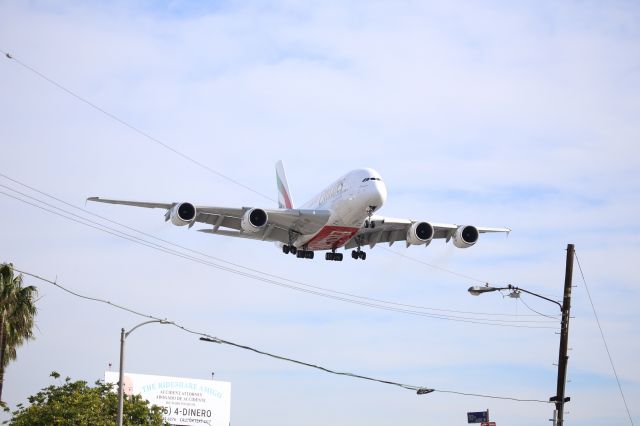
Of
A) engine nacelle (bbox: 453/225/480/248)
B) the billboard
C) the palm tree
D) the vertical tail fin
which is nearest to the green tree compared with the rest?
the palm tree

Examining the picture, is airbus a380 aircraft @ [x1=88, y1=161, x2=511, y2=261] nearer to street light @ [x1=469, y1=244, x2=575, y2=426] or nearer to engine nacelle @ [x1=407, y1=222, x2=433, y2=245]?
engine nacelle @ [x1=407, y1=222, x2=433, y2=245]

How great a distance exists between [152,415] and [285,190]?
92.0ft

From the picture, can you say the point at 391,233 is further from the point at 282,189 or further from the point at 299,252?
the point at 282,189

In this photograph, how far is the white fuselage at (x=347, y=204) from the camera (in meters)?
54.0

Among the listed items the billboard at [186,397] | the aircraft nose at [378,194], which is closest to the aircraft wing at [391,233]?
the aircraft nose at [378,194]

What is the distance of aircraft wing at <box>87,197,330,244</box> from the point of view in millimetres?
54812

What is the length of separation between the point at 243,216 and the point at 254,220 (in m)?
1.31

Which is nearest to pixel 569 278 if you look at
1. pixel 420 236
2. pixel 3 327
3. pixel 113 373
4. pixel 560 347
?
pixel 560 347

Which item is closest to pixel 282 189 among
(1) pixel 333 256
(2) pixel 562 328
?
(1) pixel 333 256

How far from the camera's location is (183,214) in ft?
177

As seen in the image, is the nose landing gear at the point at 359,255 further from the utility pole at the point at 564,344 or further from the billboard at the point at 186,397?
the billboard at the point at 186,397

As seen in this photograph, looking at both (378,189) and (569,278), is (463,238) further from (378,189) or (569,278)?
(569,278)

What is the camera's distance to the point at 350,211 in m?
55.2

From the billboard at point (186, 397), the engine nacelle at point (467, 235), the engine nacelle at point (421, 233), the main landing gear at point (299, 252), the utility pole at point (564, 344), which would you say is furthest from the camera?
the billboard at point (186, 397)
